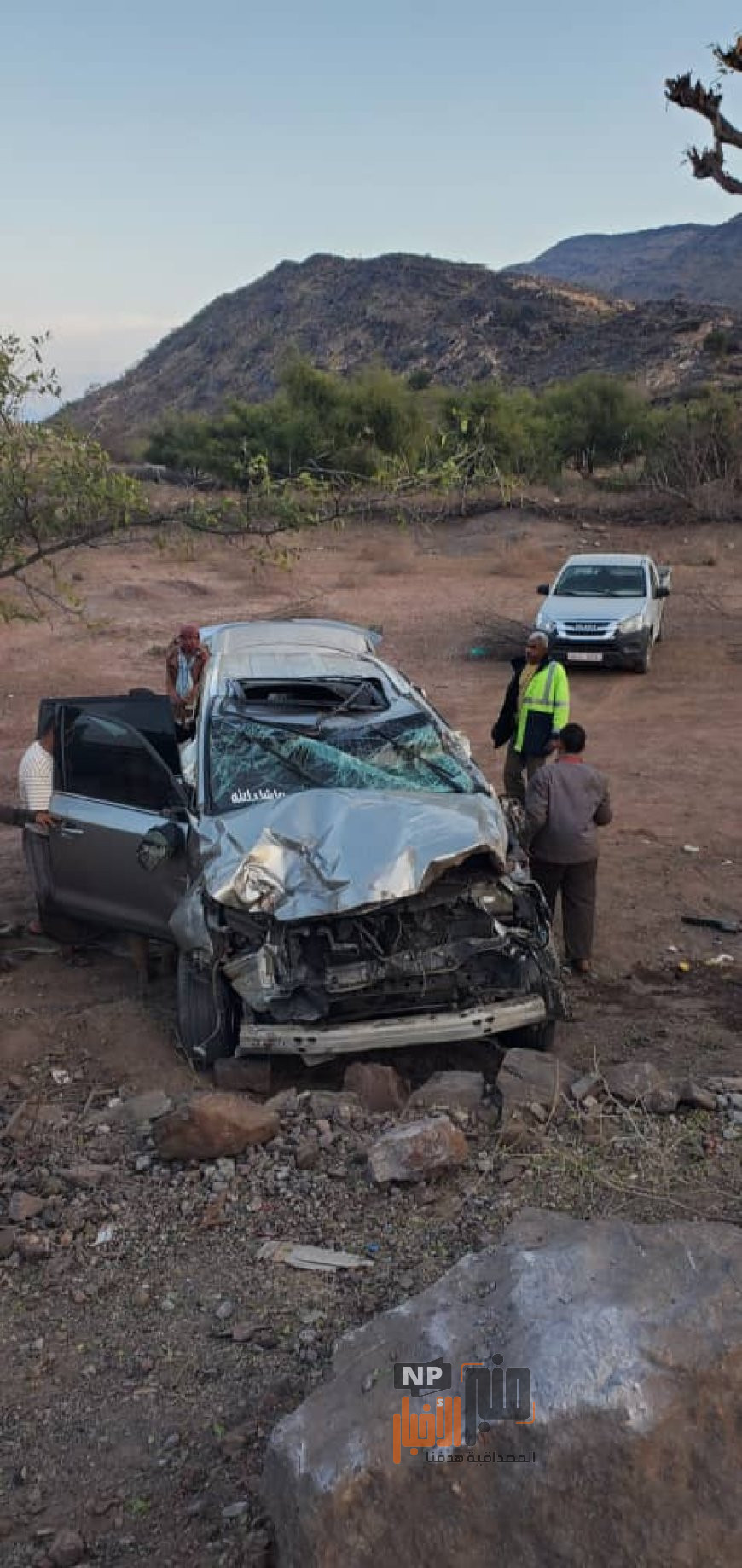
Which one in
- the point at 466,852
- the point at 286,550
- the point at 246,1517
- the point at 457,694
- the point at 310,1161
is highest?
the point at 286,550

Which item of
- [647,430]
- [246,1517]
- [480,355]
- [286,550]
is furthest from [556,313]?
[246,1517]

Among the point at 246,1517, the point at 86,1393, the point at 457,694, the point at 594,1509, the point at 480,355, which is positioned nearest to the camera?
the point at 594,1509

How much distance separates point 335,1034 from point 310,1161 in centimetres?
79

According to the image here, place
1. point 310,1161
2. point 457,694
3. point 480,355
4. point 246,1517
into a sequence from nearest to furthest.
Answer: point 246,1517 < point 310,1161 < point 457,694 < point 480,355

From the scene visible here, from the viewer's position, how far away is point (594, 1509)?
240cm

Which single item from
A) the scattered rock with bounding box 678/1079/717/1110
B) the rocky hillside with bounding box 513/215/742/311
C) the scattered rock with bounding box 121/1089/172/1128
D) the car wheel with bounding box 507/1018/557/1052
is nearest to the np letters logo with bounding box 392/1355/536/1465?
the scattered rock with bounding box 678/1079/717/1110

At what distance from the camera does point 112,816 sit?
6.97 m

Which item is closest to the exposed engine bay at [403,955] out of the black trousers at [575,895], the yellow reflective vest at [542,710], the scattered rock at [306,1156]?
the scattered rock at [306,1156]

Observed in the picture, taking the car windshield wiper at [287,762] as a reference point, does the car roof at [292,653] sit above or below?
above

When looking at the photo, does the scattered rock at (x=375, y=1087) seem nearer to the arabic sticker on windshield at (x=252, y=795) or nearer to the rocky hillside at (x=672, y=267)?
the arabic sticker on windshield at (x=252, y=795)

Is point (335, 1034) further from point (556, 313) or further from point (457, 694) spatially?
point (556, 313)

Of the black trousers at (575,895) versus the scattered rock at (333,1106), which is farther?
the black trousers at (575,895)

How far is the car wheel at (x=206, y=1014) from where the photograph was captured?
579cm

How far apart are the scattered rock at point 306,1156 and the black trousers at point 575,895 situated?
113 inches
